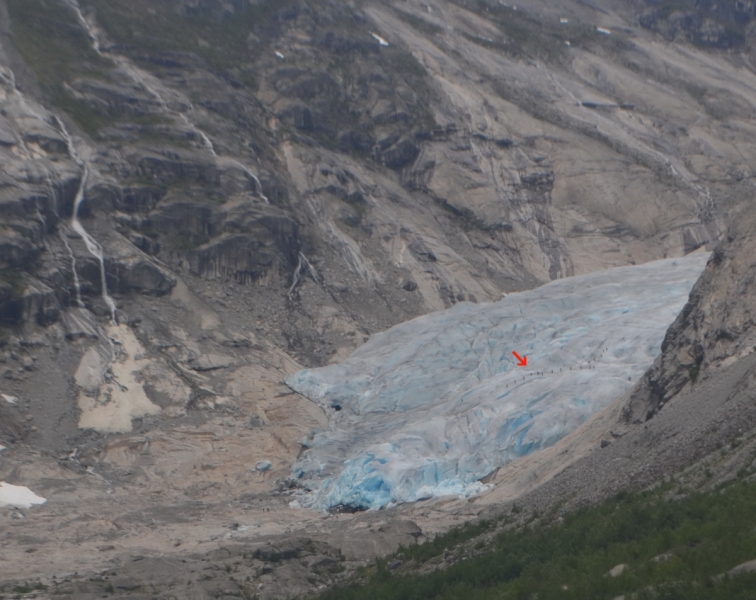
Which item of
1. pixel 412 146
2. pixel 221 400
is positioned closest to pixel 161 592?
pixel 221 400

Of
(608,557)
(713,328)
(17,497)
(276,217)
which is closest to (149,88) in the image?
(276,217)

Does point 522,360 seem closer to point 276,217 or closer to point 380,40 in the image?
point 276,217

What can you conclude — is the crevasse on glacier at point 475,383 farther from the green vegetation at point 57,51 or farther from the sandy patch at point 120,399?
the green vegetation at point 57,51

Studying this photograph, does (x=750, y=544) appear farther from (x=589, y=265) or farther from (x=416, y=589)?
(x=589, y=265)

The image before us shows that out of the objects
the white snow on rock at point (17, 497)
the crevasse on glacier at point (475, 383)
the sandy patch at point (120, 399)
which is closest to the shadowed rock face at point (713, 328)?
the crevasse on glacier at point (475, 383)

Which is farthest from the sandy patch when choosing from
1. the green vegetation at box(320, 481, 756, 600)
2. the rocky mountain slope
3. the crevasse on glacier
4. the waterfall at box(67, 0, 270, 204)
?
the green vegetation at box(320, 481, 756, 600)
